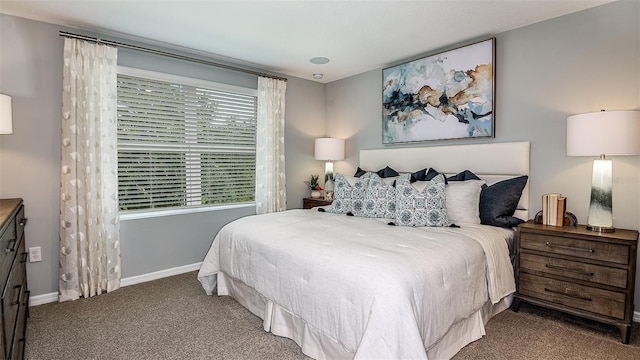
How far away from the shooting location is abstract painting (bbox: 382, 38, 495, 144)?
3.16m

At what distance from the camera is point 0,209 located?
201 cm

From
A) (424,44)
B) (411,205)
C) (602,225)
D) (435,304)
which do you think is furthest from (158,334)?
(424,44)

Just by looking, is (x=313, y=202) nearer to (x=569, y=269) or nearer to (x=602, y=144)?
(x=569, y=269)

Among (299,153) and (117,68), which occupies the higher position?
(117,68)

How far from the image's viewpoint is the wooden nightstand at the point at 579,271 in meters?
→ 2.13

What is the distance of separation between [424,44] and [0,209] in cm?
367

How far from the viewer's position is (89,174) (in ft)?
9.63

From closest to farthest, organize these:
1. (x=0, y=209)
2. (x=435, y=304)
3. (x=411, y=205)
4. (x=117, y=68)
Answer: (x=435, y=304) → (x=0, y=209) → (x=411, y=205) → (x=117, y=68)

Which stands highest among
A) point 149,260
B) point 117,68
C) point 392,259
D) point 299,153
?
point 117,68

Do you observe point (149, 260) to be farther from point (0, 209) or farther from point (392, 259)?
point (392, 259)

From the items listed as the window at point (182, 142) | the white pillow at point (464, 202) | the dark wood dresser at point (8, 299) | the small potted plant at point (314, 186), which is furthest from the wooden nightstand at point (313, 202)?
the dark wood dresser at point (8, 299)

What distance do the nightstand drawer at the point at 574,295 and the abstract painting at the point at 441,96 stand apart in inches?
55.4

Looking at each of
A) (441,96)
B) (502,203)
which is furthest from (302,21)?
(502,203)

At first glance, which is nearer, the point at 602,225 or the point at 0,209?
the point at 0,209
